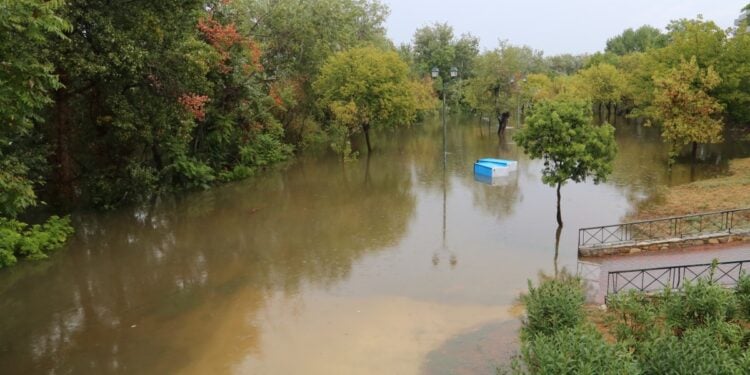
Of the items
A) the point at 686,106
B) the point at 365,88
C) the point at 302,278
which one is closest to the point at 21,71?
the point at 302,278

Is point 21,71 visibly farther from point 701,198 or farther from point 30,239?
point 701,198

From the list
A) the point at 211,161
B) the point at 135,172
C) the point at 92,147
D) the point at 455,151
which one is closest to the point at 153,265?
the point at 135,172

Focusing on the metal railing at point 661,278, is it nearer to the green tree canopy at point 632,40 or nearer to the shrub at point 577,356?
the shrub at point 577,356

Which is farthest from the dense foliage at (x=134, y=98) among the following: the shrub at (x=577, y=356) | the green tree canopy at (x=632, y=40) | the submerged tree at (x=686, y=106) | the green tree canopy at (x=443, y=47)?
the green tree canopy at (x=632, y=40)

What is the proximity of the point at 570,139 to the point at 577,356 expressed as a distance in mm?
12357

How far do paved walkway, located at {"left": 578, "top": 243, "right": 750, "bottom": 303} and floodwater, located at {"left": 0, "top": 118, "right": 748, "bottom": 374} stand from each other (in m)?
0.84

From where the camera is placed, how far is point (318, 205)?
83.7 ft

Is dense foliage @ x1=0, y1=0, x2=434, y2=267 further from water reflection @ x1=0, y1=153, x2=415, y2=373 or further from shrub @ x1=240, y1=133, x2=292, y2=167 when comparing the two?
water reflection @ x1=0, y1=153, x2=415, y2=373

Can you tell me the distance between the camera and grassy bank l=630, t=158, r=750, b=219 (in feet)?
68.1

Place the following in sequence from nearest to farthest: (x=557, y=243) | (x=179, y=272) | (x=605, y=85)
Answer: (x=179, y=272)
(x=557, y=243)
(x=605, y=85)

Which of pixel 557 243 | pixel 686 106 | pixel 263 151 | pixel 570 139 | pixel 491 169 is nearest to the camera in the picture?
pixel 557 243

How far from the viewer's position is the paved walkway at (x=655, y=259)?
1503cm

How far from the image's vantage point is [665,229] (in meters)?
18.7

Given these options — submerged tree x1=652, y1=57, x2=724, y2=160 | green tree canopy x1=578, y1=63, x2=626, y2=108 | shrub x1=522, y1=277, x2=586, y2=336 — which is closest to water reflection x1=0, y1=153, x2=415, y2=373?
shrub x1=522, y1=277, x2=586, y2=336
